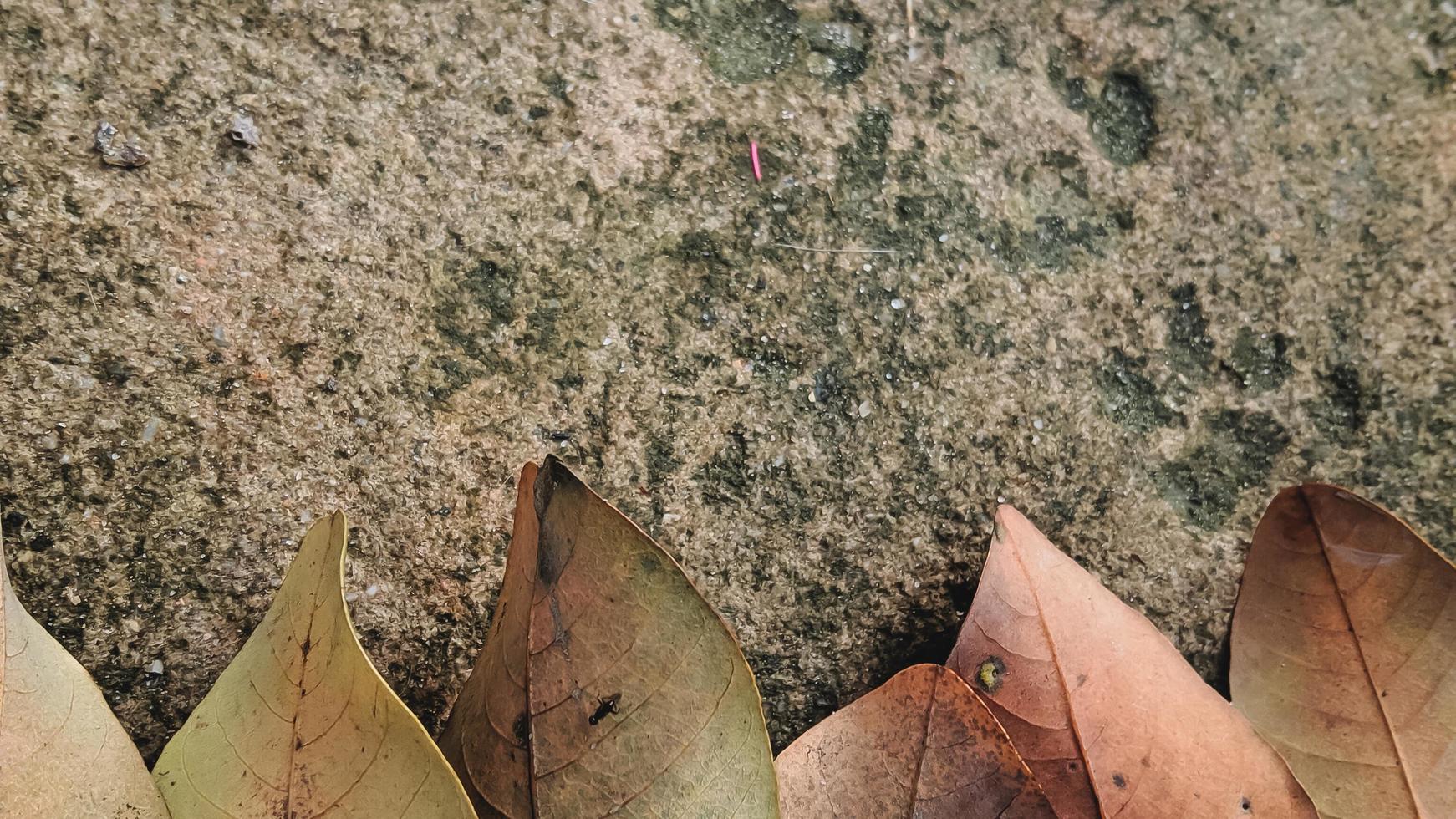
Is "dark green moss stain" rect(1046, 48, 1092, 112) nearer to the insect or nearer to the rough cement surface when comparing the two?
the rough cement surface

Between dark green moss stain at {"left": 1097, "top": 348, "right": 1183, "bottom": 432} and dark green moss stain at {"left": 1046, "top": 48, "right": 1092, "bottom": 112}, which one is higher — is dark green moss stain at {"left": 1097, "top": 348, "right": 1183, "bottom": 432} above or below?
below

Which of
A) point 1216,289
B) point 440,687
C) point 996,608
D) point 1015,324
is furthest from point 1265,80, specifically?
point 440,687

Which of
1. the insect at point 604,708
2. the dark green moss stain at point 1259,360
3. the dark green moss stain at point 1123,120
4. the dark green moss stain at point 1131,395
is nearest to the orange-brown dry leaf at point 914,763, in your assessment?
the insect at point 604,708

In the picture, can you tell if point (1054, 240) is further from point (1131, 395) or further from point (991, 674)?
point (991, 674)

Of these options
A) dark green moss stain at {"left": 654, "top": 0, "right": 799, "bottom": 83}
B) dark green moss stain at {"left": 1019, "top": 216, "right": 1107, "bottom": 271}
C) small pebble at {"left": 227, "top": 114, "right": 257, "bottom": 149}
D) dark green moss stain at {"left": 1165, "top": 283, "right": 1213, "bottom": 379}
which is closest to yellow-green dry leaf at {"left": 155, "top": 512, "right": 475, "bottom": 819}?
small pebble at {"left": 227, "top": 114, "right": 257, "bottom": 149}

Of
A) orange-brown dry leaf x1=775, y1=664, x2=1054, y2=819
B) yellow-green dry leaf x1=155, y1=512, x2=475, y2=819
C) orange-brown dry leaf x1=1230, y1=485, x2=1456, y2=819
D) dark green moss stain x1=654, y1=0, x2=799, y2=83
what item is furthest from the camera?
dark green moss stain x1=654, y1=0, x2=799, y2=83

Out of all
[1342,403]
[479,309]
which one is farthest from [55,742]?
[1342,403]

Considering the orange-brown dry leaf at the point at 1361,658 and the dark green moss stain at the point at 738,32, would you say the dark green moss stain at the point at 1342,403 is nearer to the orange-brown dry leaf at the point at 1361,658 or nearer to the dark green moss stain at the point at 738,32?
the orange-brown dry leaf at the point at 1361,658
